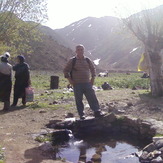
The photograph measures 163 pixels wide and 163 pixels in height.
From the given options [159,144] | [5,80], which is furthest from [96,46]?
[159,144]

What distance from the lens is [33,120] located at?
9078 mm

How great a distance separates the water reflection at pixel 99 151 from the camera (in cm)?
619

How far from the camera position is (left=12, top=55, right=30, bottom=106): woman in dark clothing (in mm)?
11211

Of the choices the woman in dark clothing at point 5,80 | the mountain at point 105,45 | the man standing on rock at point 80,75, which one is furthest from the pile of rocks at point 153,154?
the mountain at point 105,45

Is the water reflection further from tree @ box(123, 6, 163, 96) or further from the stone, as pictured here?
tree @ box(123, 6, 163, 96)

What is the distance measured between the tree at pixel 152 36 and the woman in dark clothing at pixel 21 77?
16.7 feet

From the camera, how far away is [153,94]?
42.0 ft

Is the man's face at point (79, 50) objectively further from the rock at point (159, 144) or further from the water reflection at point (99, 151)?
the rock at point (159, 144)

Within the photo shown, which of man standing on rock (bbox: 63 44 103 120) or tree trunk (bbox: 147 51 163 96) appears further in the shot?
tree trunk (bbox: 147 51 163 96)

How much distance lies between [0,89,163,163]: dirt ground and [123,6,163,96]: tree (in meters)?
0.93

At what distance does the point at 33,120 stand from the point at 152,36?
6.82m

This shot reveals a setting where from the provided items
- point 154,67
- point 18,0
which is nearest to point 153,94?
point 154,67

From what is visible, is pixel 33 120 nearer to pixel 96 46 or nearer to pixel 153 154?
pixel 153 154

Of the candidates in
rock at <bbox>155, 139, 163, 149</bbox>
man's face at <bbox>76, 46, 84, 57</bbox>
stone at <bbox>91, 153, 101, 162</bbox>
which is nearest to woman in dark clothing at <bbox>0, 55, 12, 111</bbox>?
man's face at <bbox>76, 46, 84, 57</bbox>
